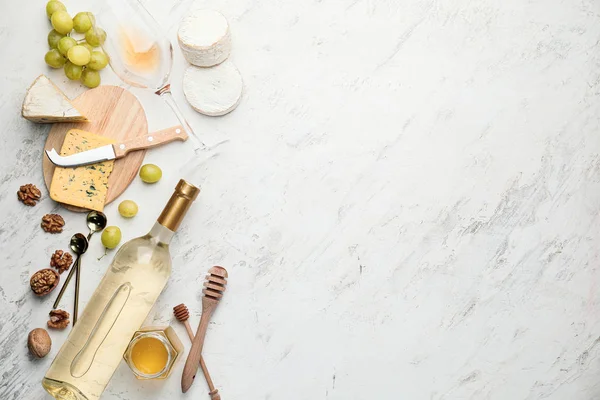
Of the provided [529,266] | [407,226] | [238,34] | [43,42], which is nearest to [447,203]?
[407,226]

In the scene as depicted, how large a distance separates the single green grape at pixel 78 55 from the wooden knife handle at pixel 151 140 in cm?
19

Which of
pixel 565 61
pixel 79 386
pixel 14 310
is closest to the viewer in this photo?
pixel 79 386

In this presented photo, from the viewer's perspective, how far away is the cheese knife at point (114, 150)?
4.68 ft

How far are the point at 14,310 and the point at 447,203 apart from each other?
3.18 feet

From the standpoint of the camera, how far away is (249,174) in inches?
59.2

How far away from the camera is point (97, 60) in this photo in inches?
56.9

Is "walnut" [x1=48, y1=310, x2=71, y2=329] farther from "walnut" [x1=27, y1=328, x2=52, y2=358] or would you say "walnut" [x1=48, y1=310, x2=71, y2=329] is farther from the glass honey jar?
the glass honey jar

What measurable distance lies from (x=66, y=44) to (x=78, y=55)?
0.04 metres

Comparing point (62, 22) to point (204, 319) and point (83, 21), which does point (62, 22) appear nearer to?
point (83, 21)

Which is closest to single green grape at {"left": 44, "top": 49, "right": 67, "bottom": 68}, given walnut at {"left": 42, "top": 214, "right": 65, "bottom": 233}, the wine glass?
the wine glass

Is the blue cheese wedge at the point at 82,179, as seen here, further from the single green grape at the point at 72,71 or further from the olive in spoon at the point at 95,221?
the single green grape at the point at 72,71

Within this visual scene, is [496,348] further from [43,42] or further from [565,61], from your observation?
[43,42]

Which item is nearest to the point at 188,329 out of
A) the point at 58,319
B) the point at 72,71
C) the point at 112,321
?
the point at 112,321

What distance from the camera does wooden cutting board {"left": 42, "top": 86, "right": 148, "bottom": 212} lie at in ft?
4.79
